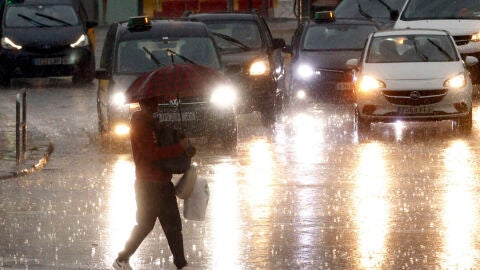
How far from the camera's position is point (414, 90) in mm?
21188

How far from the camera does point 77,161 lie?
725 inches

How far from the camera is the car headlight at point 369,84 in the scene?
70.5 feet

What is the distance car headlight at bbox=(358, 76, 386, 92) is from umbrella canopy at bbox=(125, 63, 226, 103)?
10026 mm

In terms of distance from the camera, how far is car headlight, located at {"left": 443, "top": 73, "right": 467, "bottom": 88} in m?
21.4

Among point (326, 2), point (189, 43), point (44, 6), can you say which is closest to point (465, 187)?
point (189, 43)

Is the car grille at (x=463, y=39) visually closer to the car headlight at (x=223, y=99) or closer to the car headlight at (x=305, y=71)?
the car headlight at (x=305, y=71)

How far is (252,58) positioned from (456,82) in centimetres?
351

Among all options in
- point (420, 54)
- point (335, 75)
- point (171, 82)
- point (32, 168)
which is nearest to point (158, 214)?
point (171, 82)

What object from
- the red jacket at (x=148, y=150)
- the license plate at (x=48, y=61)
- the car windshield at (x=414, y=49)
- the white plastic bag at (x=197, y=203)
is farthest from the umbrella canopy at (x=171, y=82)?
the license plate at (x=48, y=61)

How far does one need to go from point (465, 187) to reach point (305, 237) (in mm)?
3596

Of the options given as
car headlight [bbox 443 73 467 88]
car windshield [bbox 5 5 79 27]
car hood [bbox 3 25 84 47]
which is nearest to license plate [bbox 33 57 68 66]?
car hood [bbox 3 25 84 47]

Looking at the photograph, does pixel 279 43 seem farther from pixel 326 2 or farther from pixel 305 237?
pixel 326 2

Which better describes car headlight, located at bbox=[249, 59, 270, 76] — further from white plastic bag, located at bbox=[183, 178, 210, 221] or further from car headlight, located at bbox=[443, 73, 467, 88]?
white plastic bag, located at bbox=[183, 178, 210, 221]

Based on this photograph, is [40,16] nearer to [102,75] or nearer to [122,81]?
[102,75]
